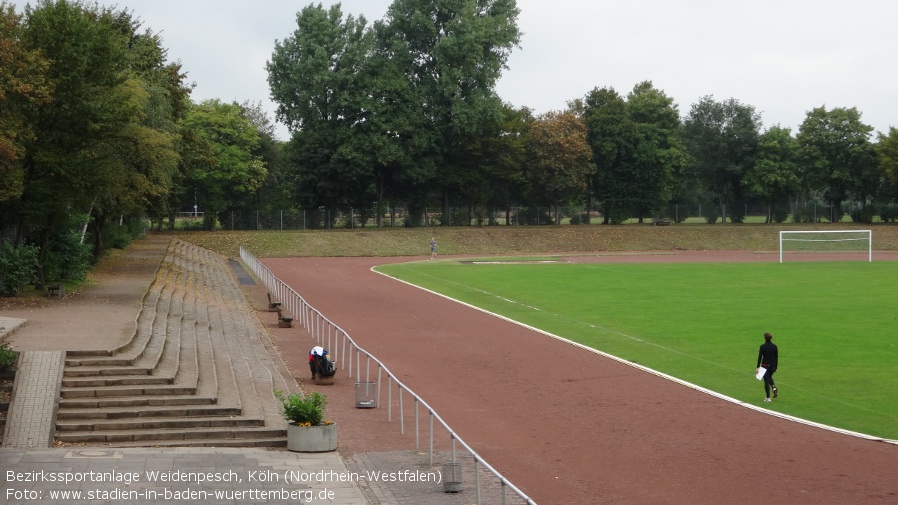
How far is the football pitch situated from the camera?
65.9 ft

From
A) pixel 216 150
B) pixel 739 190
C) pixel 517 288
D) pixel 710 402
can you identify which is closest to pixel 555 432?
pixel 710 402

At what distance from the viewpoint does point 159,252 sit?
52.9m

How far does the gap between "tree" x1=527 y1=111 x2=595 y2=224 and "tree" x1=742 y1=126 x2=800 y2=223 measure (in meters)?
18.2

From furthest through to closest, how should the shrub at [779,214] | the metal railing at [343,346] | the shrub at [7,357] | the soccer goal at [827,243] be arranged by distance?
the shrub at [779,214] → the soccer goal at [827,243] → the shrub at [7,357] → the metal railing at [343,346]

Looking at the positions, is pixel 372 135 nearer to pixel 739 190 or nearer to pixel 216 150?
pixel 216 150

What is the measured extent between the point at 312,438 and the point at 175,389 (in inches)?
150

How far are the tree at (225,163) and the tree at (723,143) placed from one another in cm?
4444

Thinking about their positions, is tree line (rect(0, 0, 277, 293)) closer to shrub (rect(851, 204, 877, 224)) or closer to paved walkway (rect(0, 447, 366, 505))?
paved walkway (rect(0, 447, 366, 505))

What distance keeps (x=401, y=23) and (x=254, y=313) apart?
2002 inches

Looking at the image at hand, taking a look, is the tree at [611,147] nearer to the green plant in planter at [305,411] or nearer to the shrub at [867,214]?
the shrub at [867,214]

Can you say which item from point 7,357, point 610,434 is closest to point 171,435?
point 7,357

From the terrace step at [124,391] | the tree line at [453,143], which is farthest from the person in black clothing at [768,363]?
the tree line at [453,143]

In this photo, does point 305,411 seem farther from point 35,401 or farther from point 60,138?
point 60,138

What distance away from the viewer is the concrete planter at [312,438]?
14797 mm
